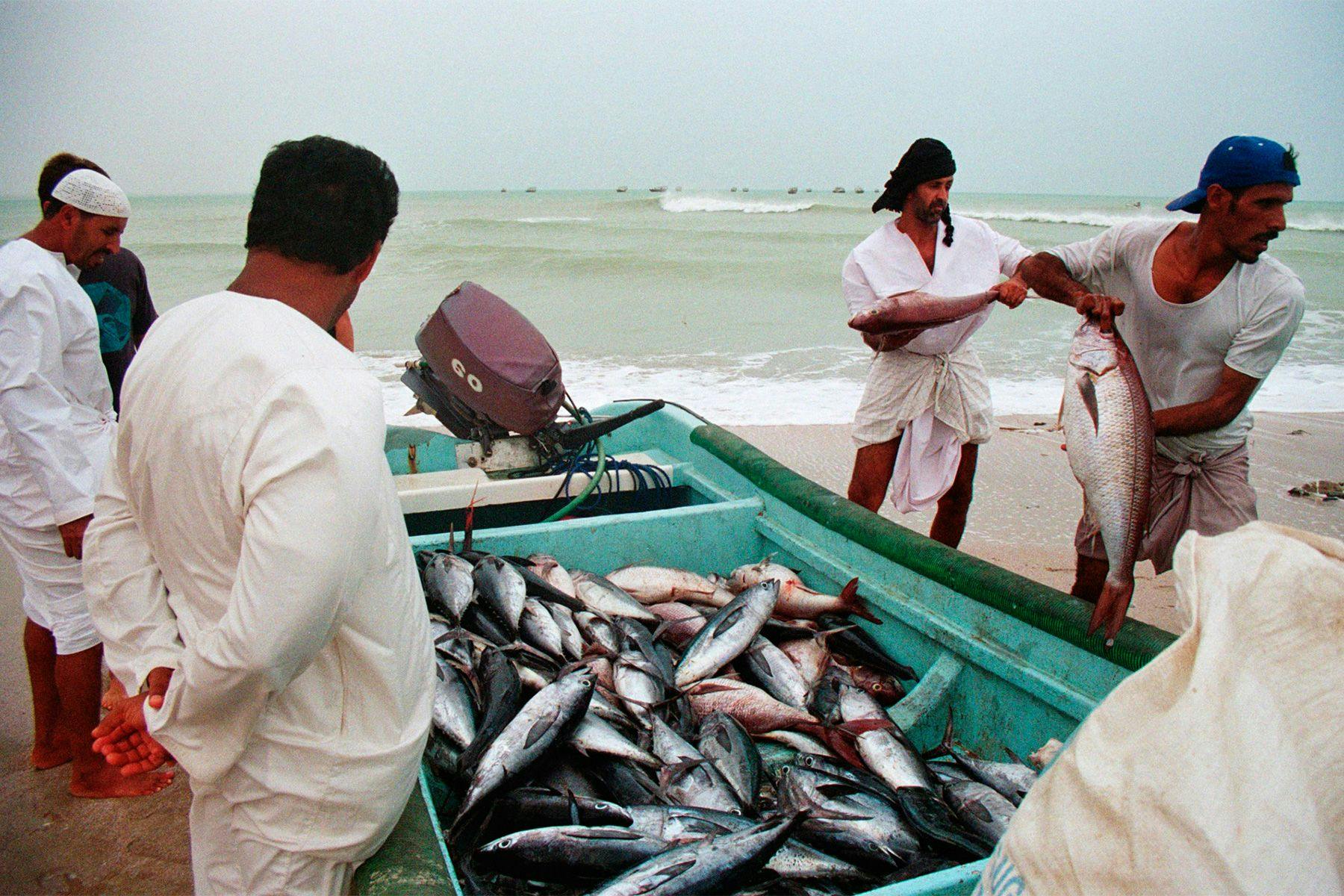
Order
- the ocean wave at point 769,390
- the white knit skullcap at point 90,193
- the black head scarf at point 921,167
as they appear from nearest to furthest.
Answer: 1. the white knit skullcap at point 90,193
2. the black head scarf at point 921,167
3. the ocean wave at point 769,390

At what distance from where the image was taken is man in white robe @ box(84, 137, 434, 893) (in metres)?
1.41

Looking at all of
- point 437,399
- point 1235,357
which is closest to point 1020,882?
point 1235,357

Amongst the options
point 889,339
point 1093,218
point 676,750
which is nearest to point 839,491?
point 889,339

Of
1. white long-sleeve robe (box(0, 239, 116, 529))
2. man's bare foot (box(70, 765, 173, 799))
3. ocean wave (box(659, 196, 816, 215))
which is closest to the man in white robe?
white long-sleeve robe (box(0, 239, 116, 529))

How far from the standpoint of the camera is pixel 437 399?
4.42 metres

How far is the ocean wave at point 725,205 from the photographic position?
50.1m

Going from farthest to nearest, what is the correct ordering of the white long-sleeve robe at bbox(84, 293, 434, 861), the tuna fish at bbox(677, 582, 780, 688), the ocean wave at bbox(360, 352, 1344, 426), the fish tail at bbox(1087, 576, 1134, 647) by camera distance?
the ocean wave at bbox(360, 352, 1344, 426), the tuna fish at bbox(677, 582, 780, 688), the fish tail at bbox(1087, 576, 1134, 647), the white long-sleeve robe at bbox(84, 293, 434, 861)

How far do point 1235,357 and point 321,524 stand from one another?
128 inches

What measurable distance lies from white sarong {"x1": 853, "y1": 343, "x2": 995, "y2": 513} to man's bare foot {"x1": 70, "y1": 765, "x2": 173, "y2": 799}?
3.58 meters

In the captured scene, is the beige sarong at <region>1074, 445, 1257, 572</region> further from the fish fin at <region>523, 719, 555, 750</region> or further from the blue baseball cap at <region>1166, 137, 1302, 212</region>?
the fish fin at <region>523, 719, 555, 750</region>

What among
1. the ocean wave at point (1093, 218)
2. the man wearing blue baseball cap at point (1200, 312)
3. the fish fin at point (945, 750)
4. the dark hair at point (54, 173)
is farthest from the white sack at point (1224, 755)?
the ocean wave at point (1093, 218)

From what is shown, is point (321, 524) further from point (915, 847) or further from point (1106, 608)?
point (1106, 608)

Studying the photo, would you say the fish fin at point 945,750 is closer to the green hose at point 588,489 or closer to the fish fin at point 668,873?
the fish fin at point 668,873

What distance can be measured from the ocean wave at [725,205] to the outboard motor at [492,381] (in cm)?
4551
